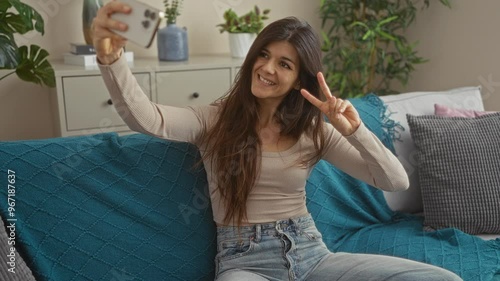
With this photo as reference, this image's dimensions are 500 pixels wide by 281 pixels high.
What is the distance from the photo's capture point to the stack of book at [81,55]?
2.47 metres

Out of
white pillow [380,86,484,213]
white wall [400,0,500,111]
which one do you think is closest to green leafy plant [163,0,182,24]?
white pillow [380,86,484,213]

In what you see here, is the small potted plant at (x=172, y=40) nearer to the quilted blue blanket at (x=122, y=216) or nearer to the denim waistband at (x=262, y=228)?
the quilted blue blanket at (x=122, y=216)

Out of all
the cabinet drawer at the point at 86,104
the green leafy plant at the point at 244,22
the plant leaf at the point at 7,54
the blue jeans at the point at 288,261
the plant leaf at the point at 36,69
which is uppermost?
the green leafy plant at the point at 244,22

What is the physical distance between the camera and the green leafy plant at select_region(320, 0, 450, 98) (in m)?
3.00

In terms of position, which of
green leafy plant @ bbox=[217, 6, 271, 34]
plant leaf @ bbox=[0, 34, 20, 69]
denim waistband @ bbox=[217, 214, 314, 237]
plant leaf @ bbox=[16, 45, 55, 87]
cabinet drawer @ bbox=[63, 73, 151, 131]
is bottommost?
denim waistband @ bbox=[217, 214, 314, 237]

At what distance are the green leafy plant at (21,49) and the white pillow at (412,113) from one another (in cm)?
145

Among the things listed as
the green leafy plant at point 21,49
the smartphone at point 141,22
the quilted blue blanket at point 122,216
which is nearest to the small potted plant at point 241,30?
the green leafy plant at point 21,49

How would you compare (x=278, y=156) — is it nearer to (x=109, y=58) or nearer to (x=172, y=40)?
(x=109, y=58)

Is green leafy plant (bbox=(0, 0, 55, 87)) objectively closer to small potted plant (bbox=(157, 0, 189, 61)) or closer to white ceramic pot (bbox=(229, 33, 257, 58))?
small potted plant (bbox=(157, 0, 189, 61))

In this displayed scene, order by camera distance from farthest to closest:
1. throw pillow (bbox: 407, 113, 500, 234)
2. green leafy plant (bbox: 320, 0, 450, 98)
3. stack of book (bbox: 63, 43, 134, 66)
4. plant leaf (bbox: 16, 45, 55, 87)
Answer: green leafy plant (bbox: 320, 0, 450, 98) < stack of book (bbox: 63, 43, 134, 66) < plant leaf (bbox: 16, 45, 55, 87) < throw pillow (bbox: 407, 113, 500, 234)

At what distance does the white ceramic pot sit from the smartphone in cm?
180

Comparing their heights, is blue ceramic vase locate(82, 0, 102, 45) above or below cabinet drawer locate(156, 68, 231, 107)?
above

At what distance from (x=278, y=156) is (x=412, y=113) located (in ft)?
2.77

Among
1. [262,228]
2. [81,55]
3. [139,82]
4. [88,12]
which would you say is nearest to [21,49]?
[81,55]
